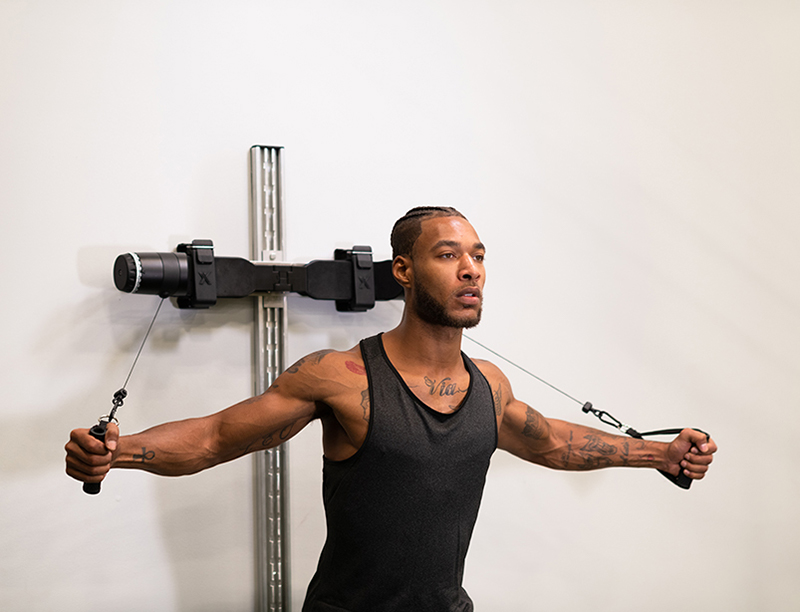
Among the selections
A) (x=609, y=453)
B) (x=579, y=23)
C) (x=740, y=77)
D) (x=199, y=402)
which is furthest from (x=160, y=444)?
(x=740, y=77)

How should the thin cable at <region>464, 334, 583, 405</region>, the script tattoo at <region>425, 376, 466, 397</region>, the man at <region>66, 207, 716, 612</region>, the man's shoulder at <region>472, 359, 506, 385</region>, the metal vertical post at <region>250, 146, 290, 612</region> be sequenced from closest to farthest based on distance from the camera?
the man at <region>66, 207, 716, 612</region>, the script tattoo at <region>425, 376, 466, 397</region>, the man's shoulder at <region>472, 359, 506, 385</region>, the metal vertical post at <region>250, 146, 290, 612</region>, the thin cable at <region>464, 334, 583, 405</region>

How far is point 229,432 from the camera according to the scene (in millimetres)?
1469

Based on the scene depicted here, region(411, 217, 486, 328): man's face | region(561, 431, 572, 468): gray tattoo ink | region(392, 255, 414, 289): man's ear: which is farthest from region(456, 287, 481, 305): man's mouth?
region(561, 431, 572, 468): gray tattoo ink

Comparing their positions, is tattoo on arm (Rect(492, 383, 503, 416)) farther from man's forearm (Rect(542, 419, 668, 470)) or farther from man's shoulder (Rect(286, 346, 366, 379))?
man's shoulder (Rect(286, 346, 366, 379))

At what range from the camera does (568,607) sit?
2213mm

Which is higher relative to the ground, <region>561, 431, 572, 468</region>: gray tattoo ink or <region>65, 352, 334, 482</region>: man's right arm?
<region>65, 352, 334, 482</region>: man's right arm

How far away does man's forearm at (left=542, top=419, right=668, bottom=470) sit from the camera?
181 cm

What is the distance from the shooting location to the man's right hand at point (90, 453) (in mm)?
1265

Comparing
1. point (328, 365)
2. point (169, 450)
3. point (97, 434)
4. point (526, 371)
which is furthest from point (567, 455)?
point (97, 434)

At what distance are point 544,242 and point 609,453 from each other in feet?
2.24

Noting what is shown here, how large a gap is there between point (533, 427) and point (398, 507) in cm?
44

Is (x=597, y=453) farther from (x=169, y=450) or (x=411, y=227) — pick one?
(x=169, y=450)

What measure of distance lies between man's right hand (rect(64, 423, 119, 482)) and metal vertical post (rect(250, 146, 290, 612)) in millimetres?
620

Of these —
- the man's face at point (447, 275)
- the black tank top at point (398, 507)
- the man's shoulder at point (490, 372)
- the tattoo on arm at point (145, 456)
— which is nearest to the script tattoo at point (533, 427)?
the man's shoulder at point (490, 372)
